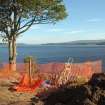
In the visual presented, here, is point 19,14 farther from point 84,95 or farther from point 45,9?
point 84,95

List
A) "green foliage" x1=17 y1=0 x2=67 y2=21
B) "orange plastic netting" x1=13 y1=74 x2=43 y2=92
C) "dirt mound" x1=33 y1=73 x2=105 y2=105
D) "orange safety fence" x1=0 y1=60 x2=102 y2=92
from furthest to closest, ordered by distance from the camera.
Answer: "green foliage" x1=17 y1=0 x2=67 y2=21 < "orange safety fence" x1=0 y1=60 x2=102 y2=92 < "orange plastic netting" x1=13 y1=74 x2=43 y2=92 < "dirt mound" x1=33 y1=73 x2=105 y2=105

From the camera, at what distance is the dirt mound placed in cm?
1348

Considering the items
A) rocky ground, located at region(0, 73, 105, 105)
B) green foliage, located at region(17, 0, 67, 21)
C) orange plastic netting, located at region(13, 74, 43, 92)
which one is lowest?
orange plastic netting, located at region(13, 74, 43, 92)

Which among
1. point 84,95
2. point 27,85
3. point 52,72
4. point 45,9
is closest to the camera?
point 84,95

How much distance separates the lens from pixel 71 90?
48.3ft

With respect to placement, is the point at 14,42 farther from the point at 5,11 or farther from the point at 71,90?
the point at 71,90

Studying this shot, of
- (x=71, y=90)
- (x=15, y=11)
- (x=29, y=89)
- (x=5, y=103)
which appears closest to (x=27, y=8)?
(x=15, y=11)

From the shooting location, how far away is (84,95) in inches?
540

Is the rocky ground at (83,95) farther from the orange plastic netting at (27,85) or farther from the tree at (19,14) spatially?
the tree at (19,14)

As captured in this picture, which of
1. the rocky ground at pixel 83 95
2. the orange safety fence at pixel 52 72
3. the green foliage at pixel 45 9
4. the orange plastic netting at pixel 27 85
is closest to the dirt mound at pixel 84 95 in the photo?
the rocky ground at pixel 83 95

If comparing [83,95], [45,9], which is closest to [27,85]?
[83,95]

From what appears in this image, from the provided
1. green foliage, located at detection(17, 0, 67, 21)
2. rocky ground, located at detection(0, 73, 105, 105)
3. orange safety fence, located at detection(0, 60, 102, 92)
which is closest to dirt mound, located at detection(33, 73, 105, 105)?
rocky ground, located at detection(0, 73, 105, 105)

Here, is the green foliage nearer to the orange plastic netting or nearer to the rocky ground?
the orange plastic netting

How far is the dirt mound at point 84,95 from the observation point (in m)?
13.5
